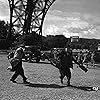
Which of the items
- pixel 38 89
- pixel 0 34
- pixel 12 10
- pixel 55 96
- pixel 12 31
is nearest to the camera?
pixel 55 96

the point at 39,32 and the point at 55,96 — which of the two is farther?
the point at 39,32

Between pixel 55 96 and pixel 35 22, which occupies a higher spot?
pixel 35 22

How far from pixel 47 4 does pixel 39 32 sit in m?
4.22

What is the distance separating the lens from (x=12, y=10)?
113 feet

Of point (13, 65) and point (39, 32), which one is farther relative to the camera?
point (39, 32)

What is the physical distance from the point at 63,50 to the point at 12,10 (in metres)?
26.2

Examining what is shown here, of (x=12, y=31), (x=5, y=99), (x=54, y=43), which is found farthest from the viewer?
(x=54, y=43)

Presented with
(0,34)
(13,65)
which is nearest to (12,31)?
(0,34)

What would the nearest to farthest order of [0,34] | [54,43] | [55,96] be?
[55,96]
[0,34]
[54,43]

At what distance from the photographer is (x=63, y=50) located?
945 cm

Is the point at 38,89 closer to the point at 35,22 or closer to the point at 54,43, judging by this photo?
the point at 35,22

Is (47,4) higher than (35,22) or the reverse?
higher

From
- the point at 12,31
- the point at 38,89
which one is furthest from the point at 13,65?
the point at 12,31

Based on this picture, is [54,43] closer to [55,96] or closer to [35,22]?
[35,22]
